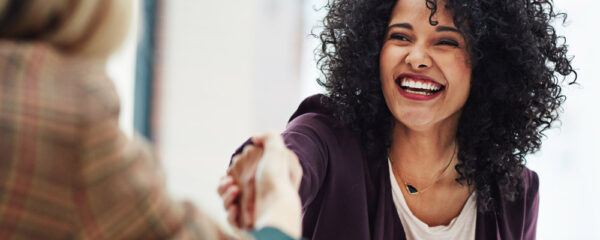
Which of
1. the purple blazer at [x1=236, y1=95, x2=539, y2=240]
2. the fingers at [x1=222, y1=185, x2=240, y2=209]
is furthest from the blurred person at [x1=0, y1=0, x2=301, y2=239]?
the purple blazer at [x1=236, y1=95, x2=539, y2=240]

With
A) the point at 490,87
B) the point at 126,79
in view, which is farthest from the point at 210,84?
the point at 490,87

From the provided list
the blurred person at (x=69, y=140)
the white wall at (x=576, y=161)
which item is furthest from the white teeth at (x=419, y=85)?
the white wall at (x=576, y=161)

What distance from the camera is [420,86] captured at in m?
1.75

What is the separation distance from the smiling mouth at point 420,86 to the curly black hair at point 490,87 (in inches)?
4.3

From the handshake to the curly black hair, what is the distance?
55cm

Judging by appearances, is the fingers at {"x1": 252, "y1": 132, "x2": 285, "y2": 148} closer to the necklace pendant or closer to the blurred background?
the necklace pendant

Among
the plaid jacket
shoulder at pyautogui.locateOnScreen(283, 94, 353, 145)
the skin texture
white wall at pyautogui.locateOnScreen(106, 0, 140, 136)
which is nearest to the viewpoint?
the plaid jacket

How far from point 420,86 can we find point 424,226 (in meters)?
0.38

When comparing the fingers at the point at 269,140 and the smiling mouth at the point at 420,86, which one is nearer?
the fingers at the point at 269,140

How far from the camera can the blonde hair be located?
0.83 meters

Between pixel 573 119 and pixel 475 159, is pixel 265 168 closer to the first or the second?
pixel 475 159

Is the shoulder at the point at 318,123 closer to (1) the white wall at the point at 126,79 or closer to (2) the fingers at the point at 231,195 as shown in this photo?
(2) the fingers at the point at 231,195

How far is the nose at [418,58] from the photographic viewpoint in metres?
1.72

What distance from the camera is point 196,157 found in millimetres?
3828
